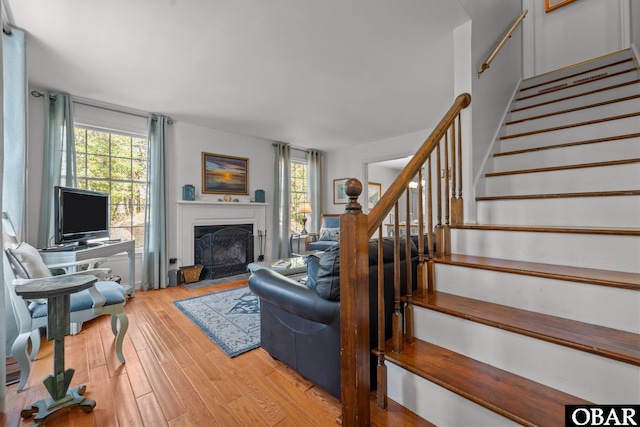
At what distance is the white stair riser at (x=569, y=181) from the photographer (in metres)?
1.68

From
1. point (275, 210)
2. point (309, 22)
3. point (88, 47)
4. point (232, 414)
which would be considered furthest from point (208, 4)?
point (275, 210)

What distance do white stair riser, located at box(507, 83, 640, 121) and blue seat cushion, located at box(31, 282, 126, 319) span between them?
3916 millimetres

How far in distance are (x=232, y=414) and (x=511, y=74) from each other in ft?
13.0

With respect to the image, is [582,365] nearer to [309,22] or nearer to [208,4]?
[309,22]

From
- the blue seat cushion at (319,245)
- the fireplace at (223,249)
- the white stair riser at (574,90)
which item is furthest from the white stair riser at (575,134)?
the fireplace at (223,249)

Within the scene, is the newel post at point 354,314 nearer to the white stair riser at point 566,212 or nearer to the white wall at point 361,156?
the white stair riser at point 566,212

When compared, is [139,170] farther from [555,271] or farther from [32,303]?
[555,271]

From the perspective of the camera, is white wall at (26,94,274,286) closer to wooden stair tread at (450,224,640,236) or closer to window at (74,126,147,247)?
window at (74,126,147,247)

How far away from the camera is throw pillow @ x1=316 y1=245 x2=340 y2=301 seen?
150 cm

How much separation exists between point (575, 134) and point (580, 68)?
68.4 inches

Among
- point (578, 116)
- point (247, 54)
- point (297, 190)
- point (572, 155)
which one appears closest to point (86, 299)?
point (247, 54)

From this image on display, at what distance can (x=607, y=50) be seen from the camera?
3.09 meters

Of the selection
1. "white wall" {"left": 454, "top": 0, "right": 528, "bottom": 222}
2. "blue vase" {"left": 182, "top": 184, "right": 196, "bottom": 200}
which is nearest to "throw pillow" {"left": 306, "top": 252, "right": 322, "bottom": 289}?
"white wall" {"left": 454, "top": 0, "right": 528, "bottom": 222}

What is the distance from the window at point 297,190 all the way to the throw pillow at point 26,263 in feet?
14.3
